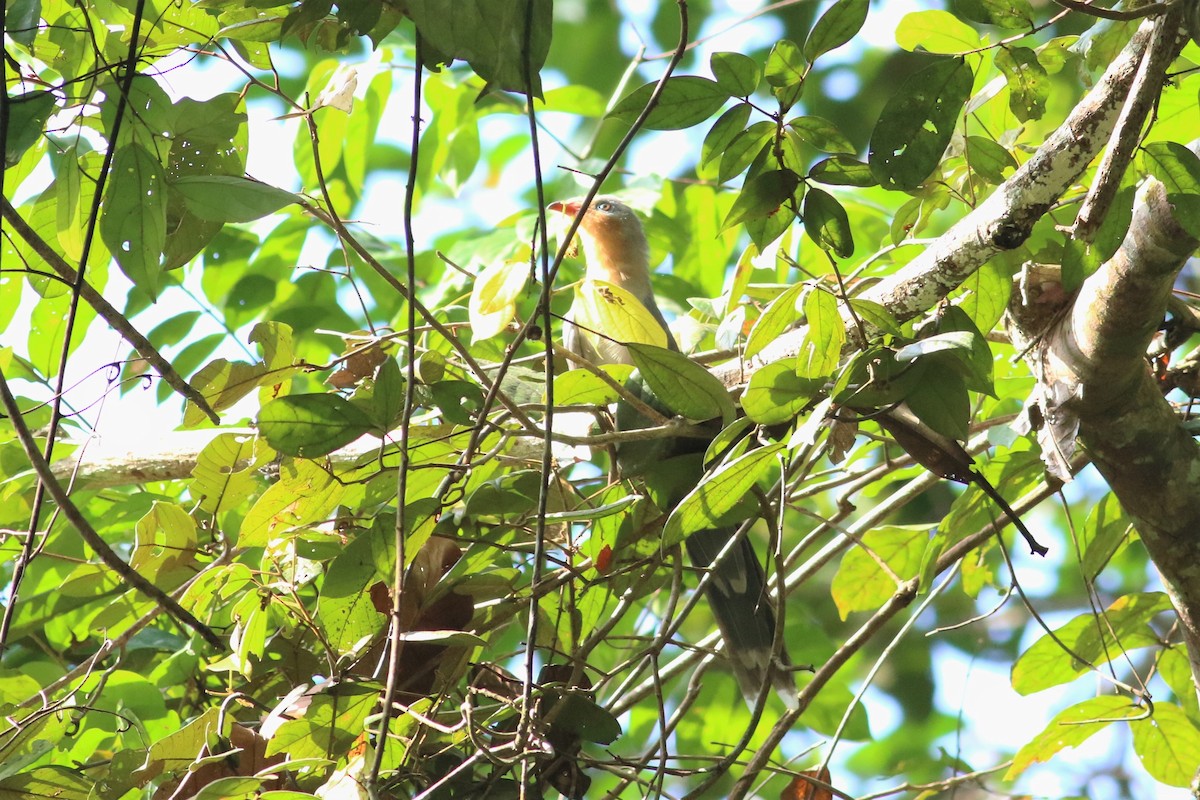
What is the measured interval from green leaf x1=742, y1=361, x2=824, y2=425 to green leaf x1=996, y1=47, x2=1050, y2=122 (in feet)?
2.21

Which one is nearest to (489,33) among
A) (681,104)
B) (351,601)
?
(681,104)

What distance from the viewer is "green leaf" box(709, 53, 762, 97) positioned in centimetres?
151

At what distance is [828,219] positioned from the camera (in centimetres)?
161

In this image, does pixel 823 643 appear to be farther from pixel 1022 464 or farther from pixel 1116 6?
pixel 1116 6

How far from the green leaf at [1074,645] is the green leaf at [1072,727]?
73 mm

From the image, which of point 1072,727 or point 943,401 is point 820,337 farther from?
point 1072,727

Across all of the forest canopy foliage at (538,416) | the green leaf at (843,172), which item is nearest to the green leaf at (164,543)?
the forest canopy foliage at (538,416)

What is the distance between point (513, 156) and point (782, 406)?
11.5ft

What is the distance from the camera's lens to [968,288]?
1863 mm

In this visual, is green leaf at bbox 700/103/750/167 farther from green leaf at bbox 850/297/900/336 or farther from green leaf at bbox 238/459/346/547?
green leaf at bbox 238/459/346/547

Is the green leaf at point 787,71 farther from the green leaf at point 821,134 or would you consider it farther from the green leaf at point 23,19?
the green leaf at point 23,19

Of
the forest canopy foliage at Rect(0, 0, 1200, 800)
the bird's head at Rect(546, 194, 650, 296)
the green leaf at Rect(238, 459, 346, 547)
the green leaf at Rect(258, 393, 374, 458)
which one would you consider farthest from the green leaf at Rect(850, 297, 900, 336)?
the bird's head at Rect(546, 194, 650, 296)

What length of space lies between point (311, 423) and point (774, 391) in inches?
27.5

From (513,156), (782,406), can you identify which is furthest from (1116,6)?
(513,156)
